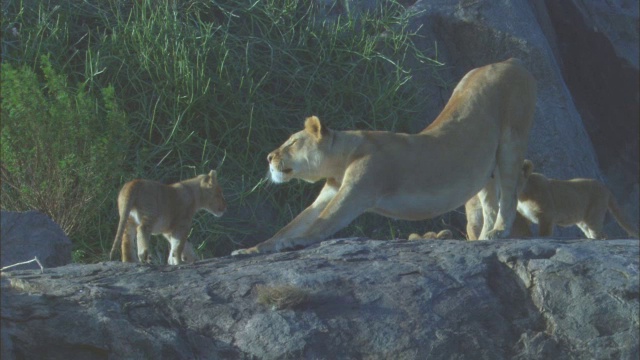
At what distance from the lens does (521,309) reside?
7.71 m

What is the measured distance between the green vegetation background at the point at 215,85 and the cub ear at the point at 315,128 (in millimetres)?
2056

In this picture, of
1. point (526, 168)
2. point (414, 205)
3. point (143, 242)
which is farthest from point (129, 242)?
point (526, 168)

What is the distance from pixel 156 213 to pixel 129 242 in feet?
0.90

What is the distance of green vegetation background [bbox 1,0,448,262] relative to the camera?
11.4 meters

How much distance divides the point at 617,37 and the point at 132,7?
227 inches

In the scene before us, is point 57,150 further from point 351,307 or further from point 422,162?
point 351,307

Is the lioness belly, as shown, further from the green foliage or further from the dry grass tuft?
the green foliage

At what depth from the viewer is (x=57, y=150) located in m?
9.94

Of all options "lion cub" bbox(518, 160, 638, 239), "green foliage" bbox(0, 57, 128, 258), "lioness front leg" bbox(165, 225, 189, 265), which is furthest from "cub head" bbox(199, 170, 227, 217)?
"lion cub" bbox(518, 160, 638, 239)

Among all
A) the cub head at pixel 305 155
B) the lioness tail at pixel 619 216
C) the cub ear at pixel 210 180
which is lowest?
the lioness tail at pixel 619 216

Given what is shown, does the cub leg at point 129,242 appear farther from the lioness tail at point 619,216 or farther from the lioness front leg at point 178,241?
the lioness tail at point 619,216

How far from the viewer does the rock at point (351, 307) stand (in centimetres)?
719

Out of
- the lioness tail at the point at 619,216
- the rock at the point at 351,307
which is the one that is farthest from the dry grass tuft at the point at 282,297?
the lioness tail at the point at 619,216

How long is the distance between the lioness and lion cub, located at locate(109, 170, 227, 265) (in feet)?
3.22
